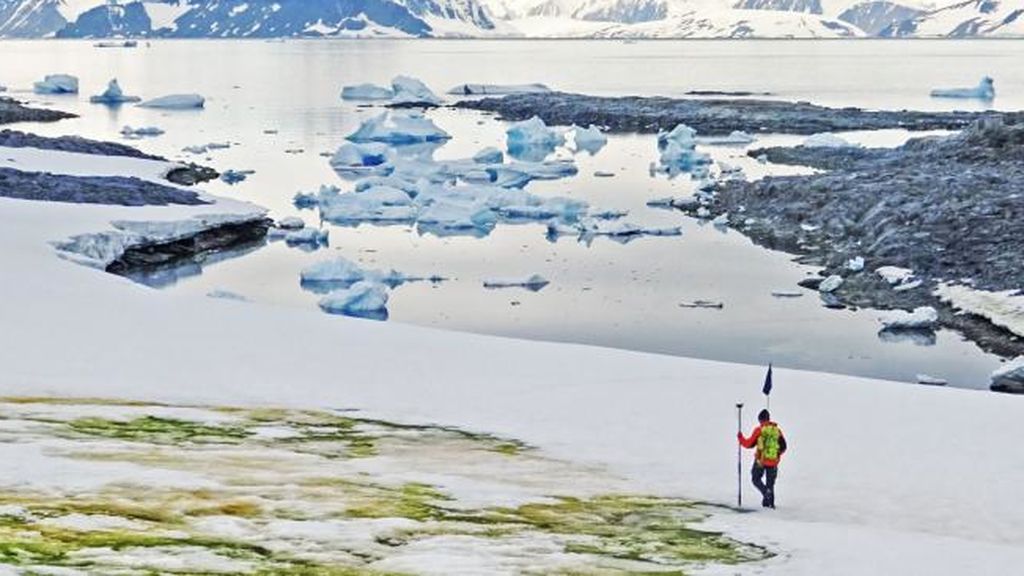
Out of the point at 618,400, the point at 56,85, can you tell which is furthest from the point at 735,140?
the point at 56,85

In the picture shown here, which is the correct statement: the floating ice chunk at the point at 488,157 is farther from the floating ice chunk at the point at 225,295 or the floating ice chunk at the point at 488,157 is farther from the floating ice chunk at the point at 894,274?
the floating ice chunk at the point at 894,274

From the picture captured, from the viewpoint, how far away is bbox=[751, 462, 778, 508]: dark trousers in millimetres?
15406

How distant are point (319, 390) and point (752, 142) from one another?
63.7 meters

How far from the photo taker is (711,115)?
101750mm

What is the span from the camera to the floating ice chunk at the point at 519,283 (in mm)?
38344

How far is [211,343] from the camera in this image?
85.4 ft

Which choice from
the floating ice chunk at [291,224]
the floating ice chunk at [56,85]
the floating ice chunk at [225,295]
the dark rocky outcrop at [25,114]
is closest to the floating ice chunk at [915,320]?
the floating ice chunk at [225,295]

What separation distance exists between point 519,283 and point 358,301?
5.75 meters

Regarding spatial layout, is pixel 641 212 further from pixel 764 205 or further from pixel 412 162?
pixel 412 162

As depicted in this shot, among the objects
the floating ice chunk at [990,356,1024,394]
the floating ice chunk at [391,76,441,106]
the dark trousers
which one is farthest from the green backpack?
the floating ice chunk at [391,76,441,106]

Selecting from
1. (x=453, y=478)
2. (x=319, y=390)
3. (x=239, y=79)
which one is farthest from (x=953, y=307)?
(x=239, y=79)

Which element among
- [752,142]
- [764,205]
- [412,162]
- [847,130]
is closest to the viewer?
[764,205]

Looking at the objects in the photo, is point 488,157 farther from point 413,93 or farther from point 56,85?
point 56,85

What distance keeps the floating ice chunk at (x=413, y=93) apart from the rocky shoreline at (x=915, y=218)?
218 feet
